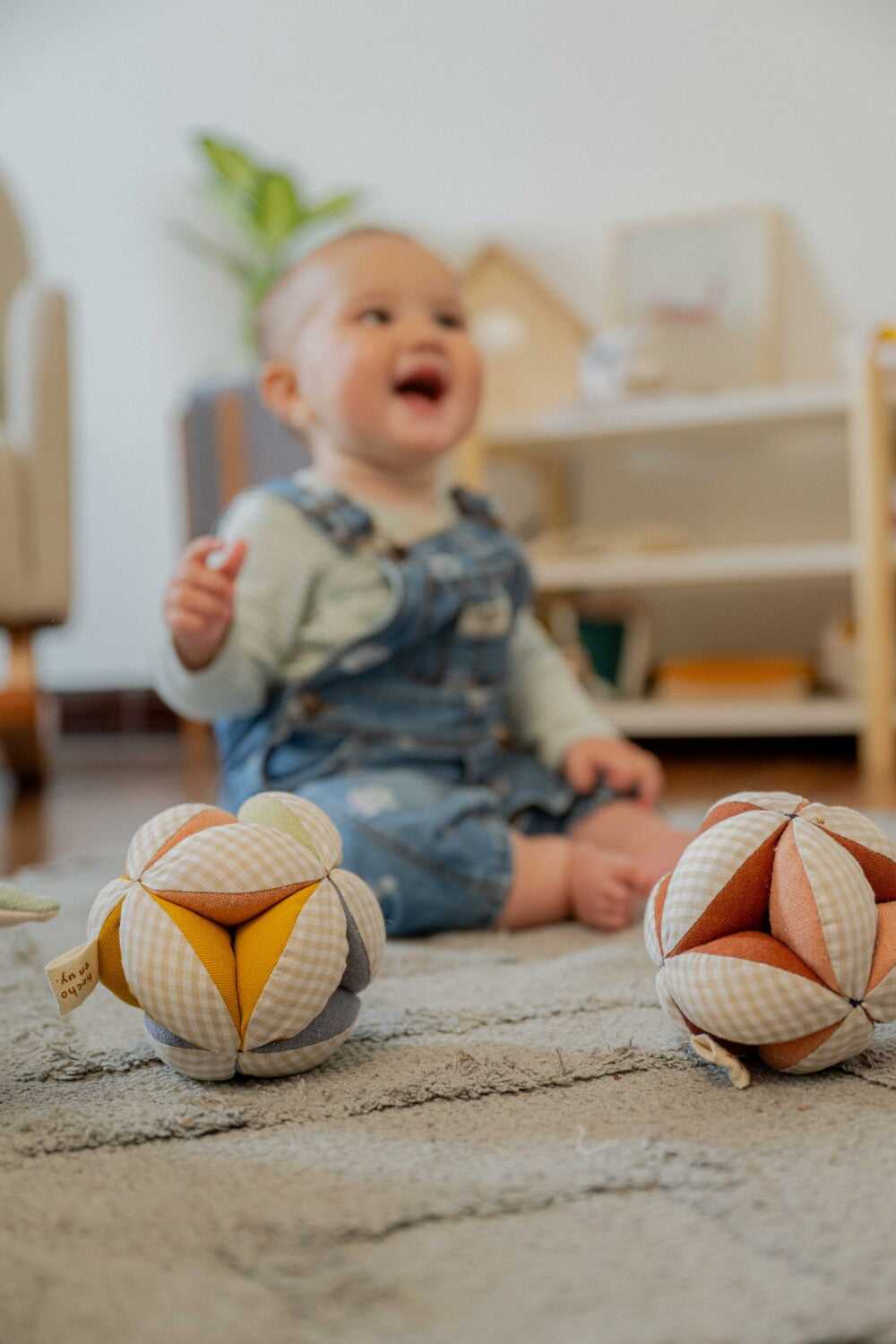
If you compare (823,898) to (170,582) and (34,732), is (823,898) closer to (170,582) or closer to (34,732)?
(170,582)

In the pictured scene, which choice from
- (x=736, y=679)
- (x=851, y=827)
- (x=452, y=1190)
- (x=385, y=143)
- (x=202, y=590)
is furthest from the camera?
(x=385, y=143)

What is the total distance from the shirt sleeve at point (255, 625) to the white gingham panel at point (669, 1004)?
0.42 m

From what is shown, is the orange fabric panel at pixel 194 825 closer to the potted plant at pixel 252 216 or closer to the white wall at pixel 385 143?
the potted plant at pixel 252 216

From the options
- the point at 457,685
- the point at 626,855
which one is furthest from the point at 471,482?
the point at 626,855

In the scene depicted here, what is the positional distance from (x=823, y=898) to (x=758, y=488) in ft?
5.44

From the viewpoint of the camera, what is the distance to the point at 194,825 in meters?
0.49

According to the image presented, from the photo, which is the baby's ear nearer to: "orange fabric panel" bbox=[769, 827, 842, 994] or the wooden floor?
the wooden floor

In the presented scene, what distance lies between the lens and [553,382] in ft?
6.72

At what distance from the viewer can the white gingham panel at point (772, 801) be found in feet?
1.53

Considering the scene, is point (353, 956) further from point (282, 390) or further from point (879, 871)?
point (282, 390)

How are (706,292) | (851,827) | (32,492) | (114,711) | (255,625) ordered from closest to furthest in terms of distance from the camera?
(851,827), (255,625), (32,492), (706,292), (114,711)

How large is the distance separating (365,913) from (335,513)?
0.47m

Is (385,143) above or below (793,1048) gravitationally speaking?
above

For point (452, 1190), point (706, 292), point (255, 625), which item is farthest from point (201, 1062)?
point (706, 292)
